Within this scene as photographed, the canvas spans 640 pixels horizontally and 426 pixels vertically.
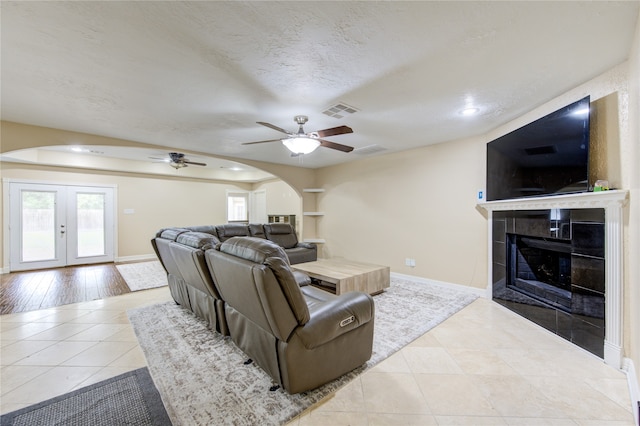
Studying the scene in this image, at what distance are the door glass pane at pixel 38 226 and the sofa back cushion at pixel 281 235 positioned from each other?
486 cm

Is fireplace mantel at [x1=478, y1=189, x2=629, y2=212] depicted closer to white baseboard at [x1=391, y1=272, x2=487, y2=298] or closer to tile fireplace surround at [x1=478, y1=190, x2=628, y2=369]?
tile fireplace surround at [x1=478, y1=190, x2=628, y2=369]

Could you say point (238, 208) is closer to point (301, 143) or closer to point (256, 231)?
point (256, 231)

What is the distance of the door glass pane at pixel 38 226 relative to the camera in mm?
5426

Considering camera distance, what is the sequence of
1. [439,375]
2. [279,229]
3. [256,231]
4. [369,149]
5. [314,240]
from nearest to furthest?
[439,375], [369,149], [256,231], [279,229], [314,240]

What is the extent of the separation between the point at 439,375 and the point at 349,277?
5.23 ft

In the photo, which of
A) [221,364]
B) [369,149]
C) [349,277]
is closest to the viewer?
[221,364]

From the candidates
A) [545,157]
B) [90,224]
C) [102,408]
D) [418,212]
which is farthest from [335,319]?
[90,224]

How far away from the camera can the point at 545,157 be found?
2.63 m

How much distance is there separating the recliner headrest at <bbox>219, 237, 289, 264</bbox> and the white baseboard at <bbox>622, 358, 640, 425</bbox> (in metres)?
2.32

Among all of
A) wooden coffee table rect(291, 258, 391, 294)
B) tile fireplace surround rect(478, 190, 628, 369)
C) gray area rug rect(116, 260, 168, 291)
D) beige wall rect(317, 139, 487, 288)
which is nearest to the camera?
tile fireplace surround rect(478, 190, 628, 369)

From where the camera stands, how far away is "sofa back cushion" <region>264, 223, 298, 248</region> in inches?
225

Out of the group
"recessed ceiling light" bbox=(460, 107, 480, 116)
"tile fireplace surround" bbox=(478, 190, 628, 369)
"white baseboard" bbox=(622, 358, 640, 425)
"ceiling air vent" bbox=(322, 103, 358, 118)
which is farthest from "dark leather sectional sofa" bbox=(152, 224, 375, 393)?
"recessed ceiling light" bbox=(460, 107, 480, 116)

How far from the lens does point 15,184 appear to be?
17.3 feet

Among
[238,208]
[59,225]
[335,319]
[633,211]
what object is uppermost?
[238,208]
